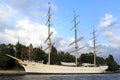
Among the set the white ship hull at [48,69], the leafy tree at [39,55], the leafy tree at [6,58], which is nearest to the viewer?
the white ship hull at [48,69]

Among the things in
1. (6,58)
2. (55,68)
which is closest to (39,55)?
(6,58)

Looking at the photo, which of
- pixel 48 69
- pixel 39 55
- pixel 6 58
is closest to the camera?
pixel 48 69

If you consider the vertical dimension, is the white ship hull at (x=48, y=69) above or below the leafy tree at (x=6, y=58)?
below

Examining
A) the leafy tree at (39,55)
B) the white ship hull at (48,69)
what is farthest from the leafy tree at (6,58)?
the white ship hull at (48,69)

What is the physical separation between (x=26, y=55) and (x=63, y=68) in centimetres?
3985

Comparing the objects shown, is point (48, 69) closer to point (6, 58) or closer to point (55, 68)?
point (55, 68)

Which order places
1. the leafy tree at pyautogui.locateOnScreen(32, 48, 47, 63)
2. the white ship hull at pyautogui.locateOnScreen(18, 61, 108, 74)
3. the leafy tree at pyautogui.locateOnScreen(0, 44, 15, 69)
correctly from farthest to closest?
the leafy tree at pyautogui.locateOnScreen(32, 48, 47, 63)
the leafy tree at pyautogui.locateOnScreen(0, 44, 15, 69)
the white ship hull at pyautogui.locateOnScreen(18, 61, 108, 74)

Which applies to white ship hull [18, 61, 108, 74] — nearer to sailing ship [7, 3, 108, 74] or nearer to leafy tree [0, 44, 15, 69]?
sailing ship [7, 3, 108, 74]

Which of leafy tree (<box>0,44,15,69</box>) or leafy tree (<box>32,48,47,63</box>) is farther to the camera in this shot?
leafy tree (<box>32,48,47,63</box>)

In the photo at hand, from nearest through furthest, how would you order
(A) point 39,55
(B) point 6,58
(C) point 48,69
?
(C) point 48,69
(B) point 6,58
(A) point 39,55

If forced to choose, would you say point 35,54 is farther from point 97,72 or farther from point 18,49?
point 97,72

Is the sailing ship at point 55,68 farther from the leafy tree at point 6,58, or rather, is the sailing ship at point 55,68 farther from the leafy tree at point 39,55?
the leafy tree at point 39,55

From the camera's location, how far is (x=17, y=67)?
158 m

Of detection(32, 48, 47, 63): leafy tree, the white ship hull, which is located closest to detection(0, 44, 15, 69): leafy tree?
detection(32, 48, 47, 63): leafy tree
